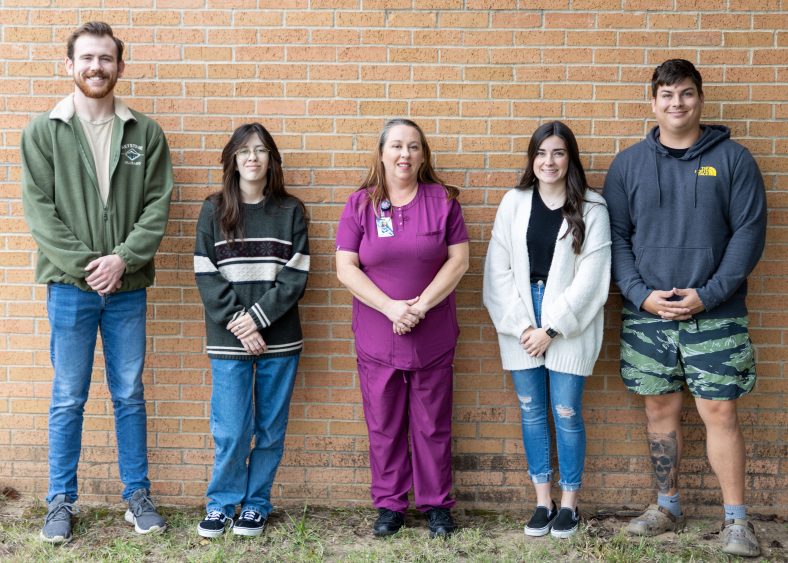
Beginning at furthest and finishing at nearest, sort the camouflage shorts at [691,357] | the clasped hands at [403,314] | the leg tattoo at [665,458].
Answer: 1. the leg tattoo at [665,458]
2. the camouflage shorts at [691,357]
3. the clasped hands at [403,314]

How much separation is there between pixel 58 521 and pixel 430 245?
2340 mm

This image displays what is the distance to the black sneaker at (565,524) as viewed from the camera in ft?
13.9

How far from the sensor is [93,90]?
407 cm

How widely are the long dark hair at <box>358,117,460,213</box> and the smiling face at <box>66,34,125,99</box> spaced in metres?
1.36

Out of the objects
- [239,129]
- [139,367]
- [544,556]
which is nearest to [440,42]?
[239,129]

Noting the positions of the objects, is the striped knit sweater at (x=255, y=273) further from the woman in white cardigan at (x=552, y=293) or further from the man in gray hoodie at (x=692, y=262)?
the man in gray hoodie at (x=692, y=262)

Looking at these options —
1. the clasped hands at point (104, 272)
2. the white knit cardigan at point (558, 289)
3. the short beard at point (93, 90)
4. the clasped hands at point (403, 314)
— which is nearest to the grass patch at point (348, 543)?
the white knit cardigan at point (558, 289)

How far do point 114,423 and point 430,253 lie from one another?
6.83 feet

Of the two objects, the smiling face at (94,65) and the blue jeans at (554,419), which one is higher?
the smiling face at (94,65)

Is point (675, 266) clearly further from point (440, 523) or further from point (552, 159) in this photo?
point (440, 523)

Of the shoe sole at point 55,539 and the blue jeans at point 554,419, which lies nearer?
the shoe sole at point 55,539

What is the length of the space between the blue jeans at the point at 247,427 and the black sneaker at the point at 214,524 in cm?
4

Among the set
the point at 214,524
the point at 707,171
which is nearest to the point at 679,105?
the point at 707,171

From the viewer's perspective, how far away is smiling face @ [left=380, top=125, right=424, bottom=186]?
4105mm
